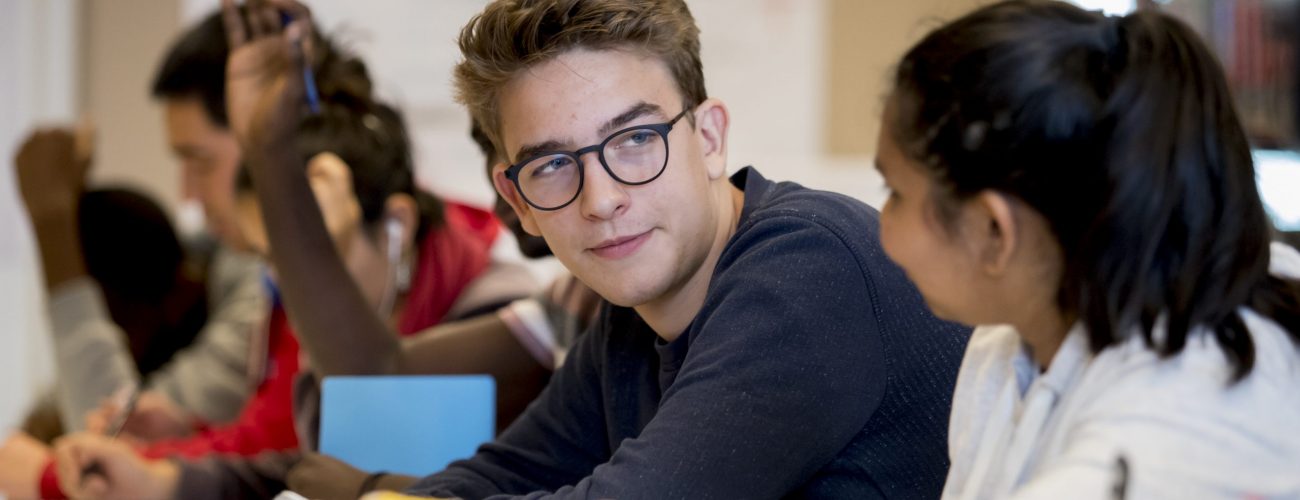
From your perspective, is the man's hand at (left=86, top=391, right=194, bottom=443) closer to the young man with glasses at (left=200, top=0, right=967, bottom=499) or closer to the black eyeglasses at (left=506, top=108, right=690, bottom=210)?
the young man with glasses at (left=200, top=0, right=967, bottom=499)

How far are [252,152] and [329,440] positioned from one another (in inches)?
15.0

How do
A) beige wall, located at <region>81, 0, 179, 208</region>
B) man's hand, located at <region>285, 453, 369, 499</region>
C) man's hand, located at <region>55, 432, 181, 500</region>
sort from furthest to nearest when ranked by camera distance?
1. beige wall, located at <region>81, 0, 179, 208</region>
2. man's hand, located at <region>55, 432, 181, 500</region>
3. man's hand, located at <region>285, 453, 369, 499</region>

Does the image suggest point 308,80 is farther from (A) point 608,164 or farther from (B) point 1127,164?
(B) point 1127,164

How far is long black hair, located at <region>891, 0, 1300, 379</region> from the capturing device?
640 millimetres

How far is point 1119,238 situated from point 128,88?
3.08m

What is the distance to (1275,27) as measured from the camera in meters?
2.25

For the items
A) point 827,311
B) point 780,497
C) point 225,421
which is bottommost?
point 225,421

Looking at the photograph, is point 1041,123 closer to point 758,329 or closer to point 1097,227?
point 1097,227

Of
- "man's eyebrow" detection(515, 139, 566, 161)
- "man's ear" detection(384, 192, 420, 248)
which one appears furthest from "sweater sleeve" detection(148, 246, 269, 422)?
"man's eyebrow" detection(515, 139, 566, 161)

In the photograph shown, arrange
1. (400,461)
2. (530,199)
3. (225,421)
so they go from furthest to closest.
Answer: (225,421) < (400,461) < (530,199)

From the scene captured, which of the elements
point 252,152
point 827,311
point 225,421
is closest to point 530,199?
point 827,311

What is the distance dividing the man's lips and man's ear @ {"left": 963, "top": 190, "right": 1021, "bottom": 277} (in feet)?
0.98

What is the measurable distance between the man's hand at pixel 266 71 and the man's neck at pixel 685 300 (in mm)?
642

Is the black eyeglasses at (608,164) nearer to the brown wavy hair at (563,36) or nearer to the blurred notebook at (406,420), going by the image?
the brown wavy hair at (563,36)
